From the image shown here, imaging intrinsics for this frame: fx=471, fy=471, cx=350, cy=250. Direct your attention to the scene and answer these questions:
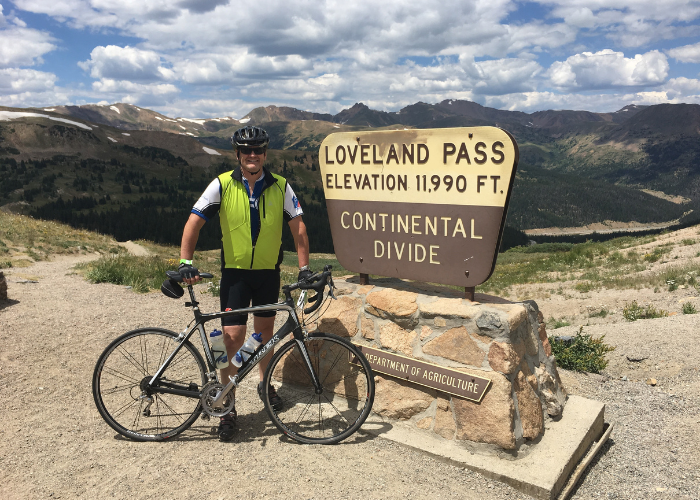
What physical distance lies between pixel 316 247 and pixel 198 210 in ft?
271

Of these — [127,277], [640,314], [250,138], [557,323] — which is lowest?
[557,323]

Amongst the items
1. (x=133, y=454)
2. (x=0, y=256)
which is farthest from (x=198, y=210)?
(x=0, y=256)

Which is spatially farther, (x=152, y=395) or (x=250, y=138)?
(x=152, y=395)

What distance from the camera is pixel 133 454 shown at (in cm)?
374

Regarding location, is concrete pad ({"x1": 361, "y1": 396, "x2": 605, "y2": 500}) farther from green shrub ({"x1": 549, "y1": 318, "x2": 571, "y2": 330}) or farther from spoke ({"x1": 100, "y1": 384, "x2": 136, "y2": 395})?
green shrub ({"x1": 549, "y1": 318, "x2": 571, "y2": 330})

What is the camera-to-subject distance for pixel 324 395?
4.73 meters

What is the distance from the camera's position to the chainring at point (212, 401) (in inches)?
154

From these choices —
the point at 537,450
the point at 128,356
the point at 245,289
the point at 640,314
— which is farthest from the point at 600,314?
the point at 128,356

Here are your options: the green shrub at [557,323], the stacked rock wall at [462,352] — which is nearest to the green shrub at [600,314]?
the green shrub at [557,323]

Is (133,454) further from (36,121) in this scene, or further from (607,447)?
(36,121)

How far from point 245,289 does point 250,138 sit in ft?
4.21

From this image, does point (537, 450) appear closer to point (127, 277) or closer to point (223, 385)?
point (223, 385)

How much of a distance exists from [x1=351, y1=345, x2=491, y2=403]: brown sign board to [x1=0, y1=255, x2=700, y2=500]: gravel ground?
574mm

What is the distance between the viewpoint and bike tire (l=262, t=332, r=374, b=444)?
13.1 feet
